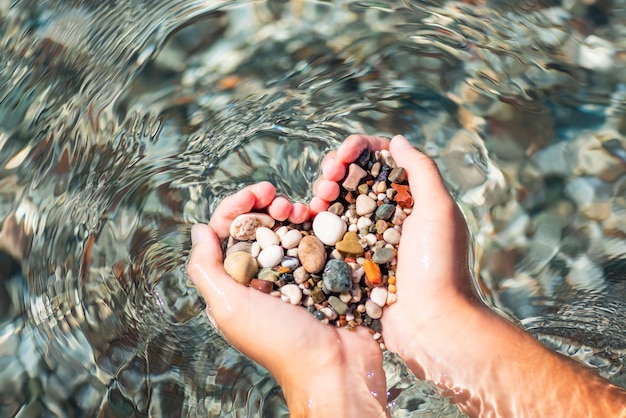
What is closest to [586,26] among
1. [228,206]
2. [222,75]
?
[222,75]

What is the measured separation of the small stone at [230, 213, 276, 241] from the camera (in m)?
2.22

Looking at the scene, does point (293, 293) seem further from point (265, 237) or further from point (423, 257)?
point (423, 257)

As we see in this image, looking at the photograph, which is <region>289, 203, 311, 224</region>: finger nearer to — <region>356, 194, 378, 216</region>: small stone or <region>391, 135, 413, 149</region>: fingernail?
<region>356, 194, 378, 216</region>: small stone

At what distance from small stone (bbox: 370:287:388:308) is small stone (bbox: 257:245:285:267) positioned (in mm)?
339

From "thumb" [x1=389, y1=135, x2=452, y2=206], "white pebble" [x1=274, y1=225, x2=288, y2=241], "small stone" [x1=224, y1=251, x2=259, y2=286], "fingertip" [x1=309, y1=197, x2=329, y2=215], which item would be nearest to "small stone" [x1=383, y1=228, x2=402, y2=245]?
"thumb" [x1=389, y1=135, x2=452, y2=206]

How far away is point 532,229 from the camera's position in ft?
8.87

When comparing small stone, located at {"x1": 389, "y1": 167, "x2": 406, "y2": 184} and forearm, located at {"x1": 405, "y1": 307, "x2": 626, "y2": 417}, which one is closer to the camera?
forearm, located at {"x1": 405, "y1": 307, "x2": 626, "y2": 417}

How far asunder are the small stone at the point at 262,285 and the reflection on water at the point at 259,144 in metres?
0.52

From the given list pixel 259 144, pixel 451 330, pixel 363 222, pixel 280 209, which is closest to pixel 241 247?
pixel 280 209

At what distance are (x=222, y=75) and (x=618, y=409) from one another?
199cm

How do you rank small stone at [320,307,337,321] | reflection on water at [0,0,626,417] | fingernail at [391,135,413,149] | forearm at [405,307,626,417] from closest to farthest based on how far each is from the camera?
forearm at [405,307,626,417] < small stone at [320,307,337,321] < fingernail at [391,135,413,149] < reflection on water at [0,0,626,417]

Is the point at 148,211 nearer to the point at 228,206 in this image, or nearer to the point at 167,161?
the point at 167,161

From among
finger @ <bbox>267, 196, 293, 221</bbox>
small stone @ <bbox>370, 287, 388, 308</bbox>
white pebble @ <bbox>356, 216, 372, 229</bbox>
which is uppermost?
finger @ <bbox>267, 196, 293, 221</bbox>

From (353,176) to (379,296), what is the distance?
42 cm
